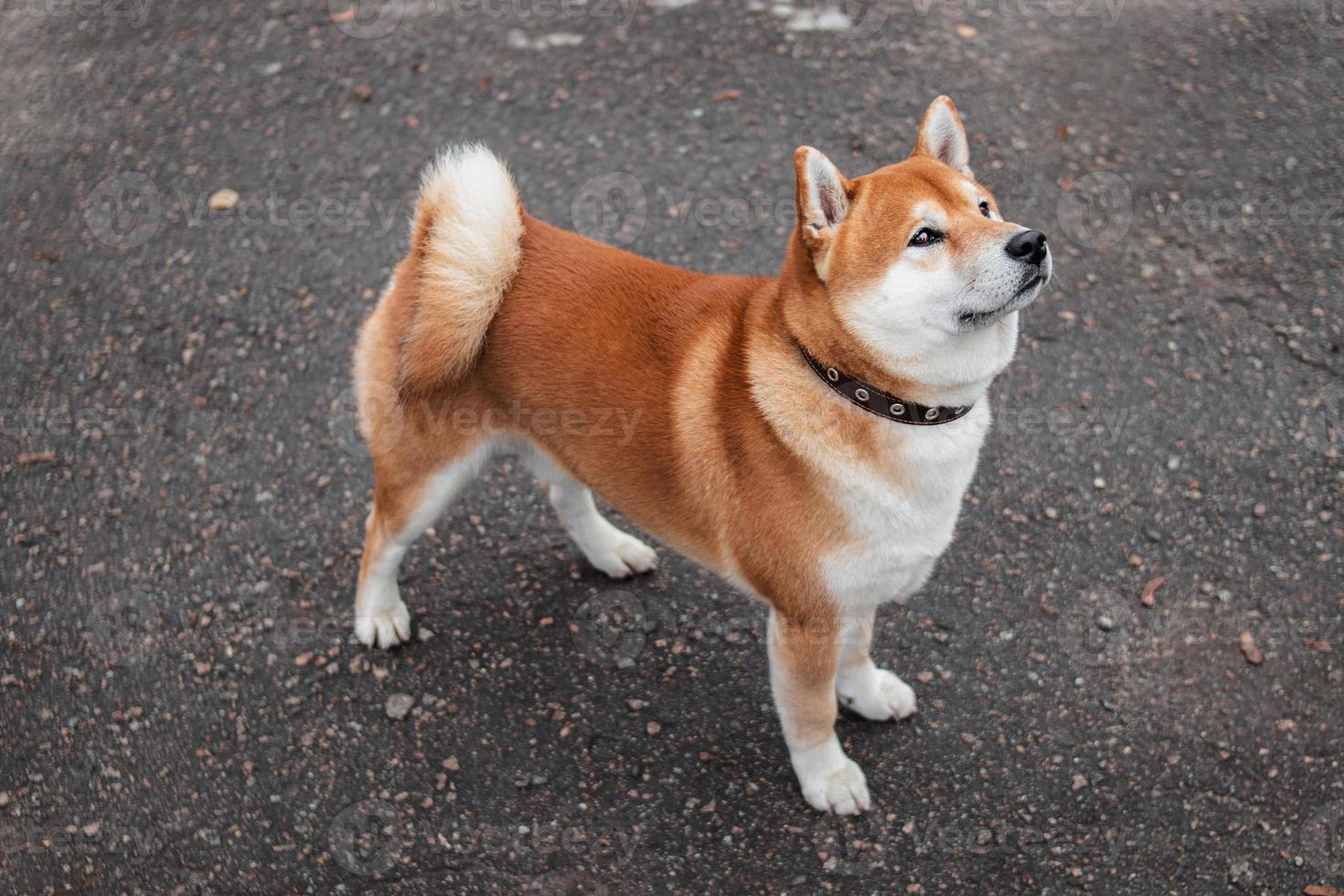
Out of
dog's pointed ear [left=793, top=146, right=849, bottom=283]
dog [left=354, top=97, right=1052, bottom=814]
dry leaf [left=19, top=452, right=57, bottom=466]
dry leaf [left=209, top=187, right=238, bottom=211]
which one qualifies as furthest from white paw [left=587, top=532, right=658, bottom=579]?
dry leaf [left=209, top=187, right=238, bottom=211]

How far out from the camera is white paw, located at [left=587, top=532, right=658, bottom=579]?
3.92 meters

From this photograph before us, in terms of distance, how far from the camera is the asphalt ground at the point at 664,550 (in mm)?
3283

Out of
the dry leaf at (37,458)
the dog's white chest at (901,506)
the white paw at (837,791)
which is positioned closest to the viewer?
the dog's white chest at (901,506)

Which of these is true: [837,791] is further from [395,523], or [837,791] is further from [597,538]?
[395,523]

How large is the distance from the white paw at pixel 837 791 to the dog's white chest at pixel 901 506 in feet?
2.21

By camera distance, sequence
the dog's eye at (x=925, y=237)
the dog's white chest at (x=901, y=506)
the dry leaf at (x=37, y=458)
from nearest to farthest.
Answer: the dog's eye at (x=925, y=237) < the dog's white chest at (x=901, y=506) < the dry leaf at (x=37, y=458)

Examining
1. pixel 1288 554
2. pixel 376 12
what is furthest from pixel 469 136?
pixel 1288 554

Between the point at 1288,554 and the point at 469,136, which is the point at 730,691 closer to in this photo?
the point at 1288,554

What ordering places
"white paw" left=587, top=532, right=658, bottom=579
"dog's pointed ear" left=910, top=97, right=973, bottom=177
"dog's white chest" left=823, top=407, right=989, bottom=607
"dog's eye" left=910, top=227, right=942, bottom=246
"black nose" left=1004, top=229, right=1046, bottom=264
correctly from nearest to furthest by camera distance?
"black nose" left=1004, top=229, right=1046, bottom=264
"dog's eye" left=910, top=227, right=942, bottom=246
"dog's white chest" left=823, top=407, right=989, bottom=607
"dog's pointed ear" left=910, top=97, right=973, bottom=177
"white paw" left=587, top=532, right=658, bottom=579

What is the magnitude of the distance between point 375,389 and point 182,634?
133cm

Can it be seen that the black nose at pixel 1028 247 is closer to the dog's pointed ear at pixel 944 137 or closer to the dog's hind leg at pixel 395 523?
the dog's pointed ear at pixel 944 137

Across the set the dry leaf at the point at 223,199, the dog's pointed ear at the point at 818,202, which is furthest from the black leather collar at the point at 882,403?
the dry leaf at the point at 223,199

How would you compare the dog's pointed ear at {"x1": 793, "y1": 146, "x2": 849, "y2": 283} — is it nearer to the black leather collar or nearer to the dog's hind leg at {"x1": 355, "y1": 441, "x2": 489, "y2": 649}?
the black leather collar

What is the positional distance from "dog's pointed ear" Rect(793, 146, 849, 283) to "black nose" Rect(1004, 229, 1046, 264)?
16.1 inches
